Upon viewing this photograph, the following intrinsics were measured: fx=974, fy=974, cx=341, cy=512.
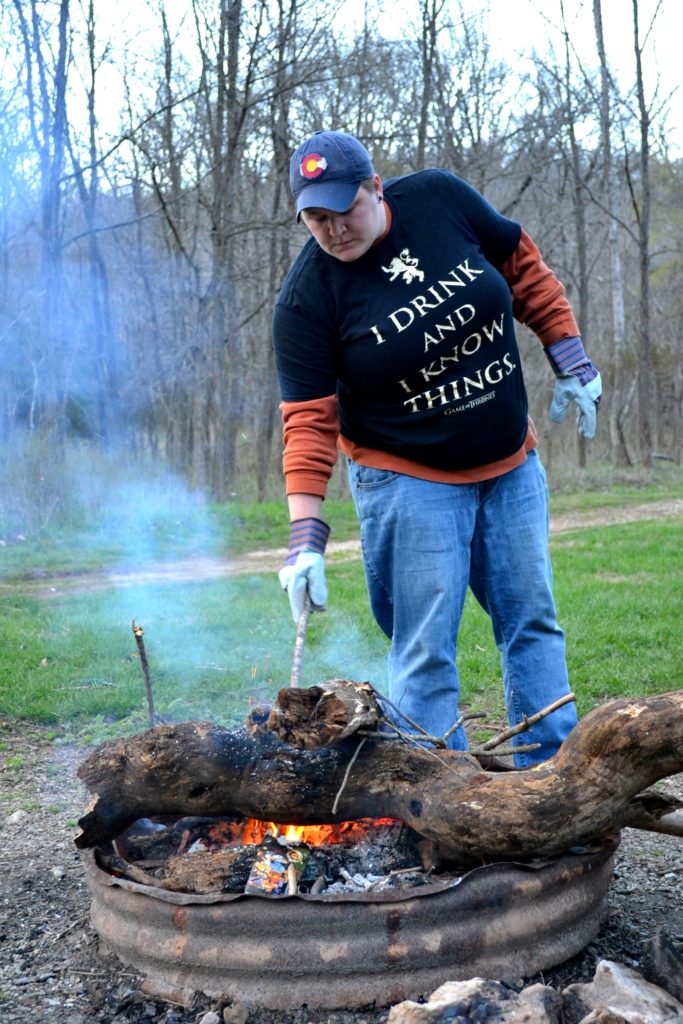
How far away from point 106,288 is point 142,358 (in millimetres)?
1238

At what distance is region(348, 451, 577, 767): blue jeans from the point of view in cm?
273

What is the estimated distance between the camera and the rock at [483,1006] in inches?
74.6

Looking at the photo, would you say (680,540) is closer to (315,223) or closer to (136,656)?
(136,656)

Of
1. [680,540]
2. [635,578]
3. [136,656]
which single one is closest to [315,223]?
[136,656]

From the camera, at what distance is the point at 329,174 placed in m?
2.49

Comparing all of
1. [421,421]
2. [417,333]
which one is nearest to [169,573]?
[421,421]

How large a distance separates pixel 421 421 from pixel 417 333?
0.80 ft

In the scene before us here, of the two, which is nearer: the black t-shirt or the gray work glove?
the black t-shirt

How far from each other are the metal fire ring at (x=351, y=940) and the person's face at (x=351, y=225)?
1.60m

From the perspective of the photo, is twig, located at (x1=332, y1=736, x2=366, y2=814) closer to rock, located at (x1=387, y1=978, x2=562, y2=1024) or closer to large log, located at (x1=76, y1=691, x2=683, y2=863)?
large log, located at (x1=76, y1=691, x2=683, y2=863)

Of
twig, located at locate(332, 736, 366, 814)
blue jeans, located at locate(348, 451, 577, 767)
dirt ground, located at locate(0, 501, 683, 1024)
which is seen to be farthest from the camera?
blue jeans, located at locate(348, 451, 577, 767)

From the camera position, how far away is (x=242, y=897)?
2174 millimetres

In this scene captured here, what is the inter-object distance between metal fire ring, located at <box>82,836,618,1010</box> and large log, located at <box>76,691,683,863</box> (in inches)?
4.8

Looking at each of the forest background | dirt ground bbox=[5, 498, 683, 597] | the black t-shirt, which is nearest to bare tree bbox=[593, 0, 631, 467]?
the forest background
